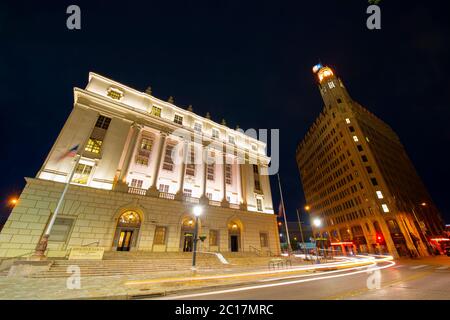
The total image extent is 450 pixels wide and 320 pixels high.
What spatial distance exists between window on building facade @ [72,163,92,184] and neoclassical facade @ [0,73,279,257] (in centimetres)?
9

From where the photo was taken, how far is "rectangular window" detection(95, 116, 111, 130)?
24859mm

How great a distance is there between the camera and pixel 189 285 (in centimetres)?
938

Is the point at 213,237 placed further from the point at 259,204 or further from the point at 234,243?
the point at 259,204

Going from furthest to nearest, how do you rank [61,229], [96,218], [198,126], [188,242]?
1. [198,126]
2. [188,242]
3. [96,218]
4. [61,229]

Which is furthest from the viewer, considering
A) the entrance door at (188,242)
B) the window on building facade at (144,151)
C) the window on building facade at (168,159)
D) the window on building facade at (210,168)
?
the window on building facade at (210,168)

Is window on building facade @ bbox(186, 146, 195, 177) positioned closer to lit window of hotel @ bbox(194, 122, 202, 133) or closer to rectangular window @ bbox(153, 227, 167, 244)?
lit window of hotel @ bbox(194, 122, 202, 133)

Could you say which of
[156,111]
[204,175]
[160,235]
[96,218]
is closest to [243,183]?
[204,175]

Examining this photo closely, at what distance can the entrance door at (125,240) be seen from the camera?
20172 millimetres

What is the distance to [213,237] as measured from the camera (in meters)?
25.6

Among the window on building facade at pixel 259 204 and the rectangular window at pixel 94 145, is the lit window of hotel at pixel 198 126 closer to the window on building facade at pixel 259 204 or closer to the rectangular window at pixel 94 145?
the rectangular window at pixel 94 145

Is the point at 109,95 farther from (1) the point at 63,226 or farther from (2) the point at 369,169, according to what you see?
(2) the point at 369,169

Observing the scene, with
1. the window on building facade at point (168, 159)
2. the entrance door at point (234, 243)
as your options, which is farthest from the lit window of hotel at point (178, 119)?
the entrance door at point (234, 243)

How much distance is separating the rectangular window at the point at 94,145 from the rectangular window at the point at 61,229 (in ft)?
27.8

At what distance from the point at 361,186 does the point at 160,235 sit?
51.7 meters
